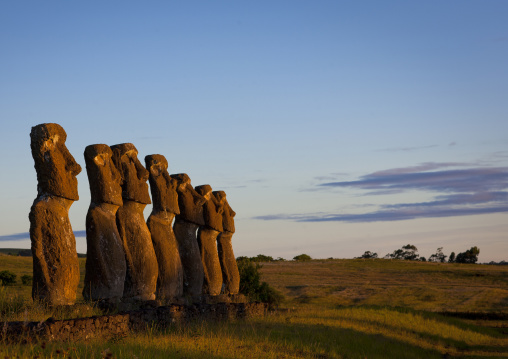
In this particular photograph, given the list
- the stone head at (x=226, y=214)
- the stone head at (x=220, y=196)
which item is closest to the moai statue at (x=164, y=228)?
the stone head at (x=220, y=196)

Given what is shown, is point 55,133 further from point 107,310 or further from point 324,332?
point 324,332

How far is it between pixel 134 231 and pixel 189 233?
3332 mm

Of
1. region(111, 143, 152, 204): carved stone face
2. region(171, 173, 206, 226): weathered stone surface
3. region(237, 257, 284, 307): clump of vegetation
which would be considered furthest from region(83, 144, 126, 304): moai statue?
region(237, 257, 284, 307): clump of vegetation

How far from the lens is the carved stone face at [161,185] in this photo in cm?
1561

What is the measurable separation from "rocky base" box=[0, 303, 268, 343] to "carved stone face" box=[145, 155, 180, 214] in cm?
255

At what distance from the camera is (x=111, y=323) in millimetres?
10742

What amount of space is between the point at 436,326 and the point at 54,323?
14.3 meters

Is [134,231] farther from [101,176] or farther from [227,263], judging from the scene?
[227,263]

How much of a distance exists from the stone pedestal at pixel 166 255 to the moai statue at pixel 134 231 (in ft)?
3.31

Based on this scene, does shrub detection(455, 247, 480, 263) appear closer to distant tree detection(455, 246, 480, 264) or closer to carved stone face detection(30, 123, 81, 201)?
distant tree detection(455, 246, 480, 264)

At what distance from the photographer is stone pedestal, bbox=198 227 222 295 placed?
59.1 feet

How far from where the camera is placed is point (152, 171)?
15672mm

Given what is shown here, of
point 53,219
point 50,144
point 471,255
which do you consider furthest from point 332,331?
point 471,255

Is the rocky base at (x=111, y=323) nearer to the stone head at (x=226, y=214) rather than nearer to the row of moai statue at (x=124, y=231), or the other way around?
the row of moai statue at (x=124, y=231)
